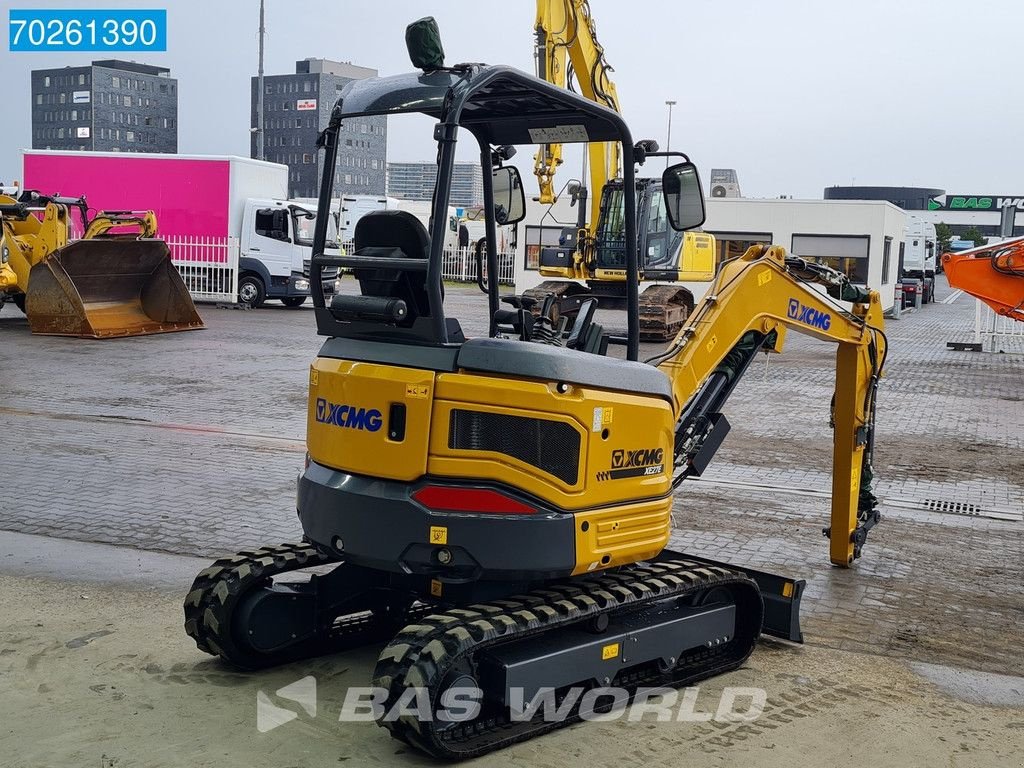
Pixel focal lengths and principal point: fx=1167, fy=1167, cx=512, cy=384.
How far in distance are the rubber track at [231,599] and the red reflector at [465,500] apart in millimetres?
782

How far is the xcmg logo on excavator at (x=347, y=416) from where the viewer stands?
5.05 meters

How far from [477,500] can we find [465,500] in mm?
51

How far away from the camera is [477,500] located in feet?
16.3

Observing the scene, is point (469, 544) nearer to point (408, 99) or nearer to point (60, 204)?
point (408, 99)

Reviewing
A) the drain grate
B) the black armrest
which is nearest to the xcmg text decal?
the black armrest

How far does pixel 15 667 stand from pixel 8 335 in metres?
17.0

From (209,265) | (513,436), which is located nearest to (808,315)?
(513,436)

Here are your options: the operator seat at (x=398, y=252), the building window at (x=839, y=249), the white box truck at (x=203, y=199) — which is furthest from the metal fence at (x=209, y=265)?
the operator seat at (x=398, y=252)

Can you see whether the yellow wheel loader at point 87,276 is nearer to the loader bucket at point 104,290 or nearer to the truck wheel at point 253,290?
the loader bucket at point 104,290

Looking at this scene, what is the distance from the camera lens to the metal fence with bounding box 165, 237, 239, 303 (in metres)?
29.5

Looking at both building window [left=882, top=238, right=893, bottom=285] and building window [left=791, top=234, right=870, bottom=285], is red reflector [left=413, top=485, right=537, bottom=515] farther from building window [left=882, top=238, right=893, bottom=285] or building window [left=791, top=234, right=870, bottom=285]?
building window [left=882, top=238, right=893, bottom=285]

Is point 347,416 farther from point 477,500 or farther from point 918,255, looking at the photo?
point 918,255

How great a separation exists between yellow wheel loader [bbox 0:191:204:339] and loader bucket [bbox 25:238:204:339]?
18 millimetres

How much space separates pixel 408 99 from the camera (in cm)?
503
